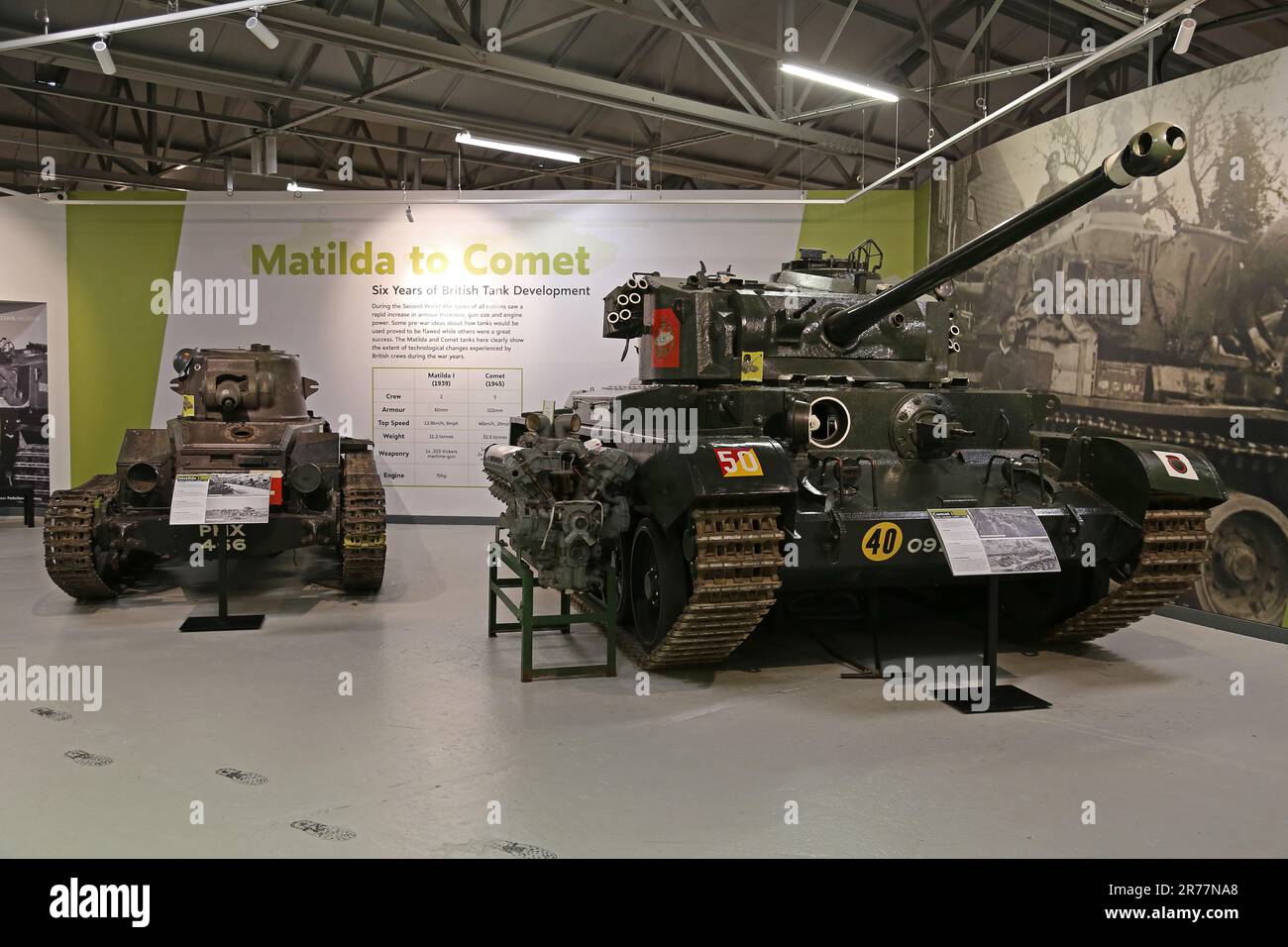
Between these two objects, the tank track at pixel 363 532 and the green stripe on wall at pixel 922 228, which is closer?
the tank track at pixel 363 532

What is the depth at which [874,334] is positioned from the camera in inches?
280

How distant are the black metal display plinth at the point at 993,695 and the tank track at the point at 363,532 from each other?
15.2 feet

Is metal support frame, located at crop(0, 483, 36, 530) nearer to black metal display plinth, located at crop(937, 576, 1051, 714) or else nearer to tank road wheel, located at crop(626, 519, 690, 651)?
tank road wheel, located at crop(626, 519, 690, 651)

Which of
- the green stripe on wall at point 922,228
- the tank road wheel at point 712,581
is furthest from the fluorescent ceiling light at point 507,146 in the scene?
the tank road wheel at point 712,581

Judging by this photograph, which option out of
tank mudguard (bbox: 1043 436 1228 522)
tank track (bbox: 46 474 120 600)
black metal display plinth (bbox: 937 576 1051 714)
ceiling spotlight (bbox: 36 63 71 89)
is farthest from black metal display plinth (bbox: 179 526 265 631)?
ceiling spotlight (bbox: 36 63 71 89)

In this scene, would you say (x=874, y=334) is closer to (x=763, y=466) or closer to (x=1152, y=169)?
(x=763, y=466)

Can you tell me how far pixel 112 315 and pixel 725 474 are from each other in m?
10.5

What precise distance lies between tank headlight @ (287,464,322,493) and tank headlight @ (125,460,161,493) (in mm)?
1082

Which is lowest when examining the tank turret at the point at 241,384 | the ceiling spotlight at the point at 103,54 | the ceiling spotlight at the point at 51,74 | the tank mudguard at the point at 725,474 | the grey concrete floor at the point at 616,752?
the grey concrete floor at the point at 616,752

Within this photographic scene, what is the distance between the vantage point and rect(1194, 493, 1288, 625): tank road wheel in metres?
7.31

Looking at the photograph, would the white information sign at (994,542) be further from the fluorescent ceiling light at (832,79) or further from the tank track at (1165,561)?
the fluorescent ceiling light at (832,79)

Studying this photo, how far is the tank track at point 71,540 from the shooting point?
7645 millimetres

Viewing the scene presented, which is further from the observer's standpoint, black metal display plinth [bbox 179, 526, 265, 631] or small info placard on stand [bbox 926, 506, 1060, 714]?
black metal display plinth [bbox 179, 526, 265, 631]

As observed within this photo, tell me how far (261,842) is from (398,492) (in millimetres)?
9134
